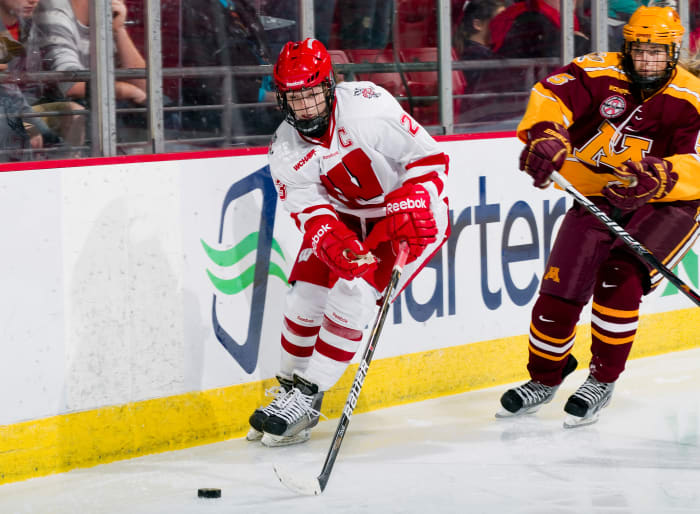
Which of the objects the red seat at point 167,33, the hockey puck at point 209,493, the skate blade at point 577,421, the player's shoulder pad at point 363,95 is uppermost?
the red seat at point 167,33

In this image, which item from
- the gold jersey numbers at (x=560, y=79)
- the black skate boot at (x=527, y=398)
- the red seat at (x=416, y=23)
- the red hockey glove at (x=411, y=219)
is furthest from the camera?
the red seat at (x=416, y=23)

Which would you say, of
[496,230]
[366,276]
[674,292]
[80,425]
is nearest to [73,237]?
[80,425]

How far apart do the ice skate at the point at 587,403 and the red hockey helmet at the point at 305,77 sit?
43.7 inches

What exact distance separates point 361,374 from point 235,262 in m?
0.63

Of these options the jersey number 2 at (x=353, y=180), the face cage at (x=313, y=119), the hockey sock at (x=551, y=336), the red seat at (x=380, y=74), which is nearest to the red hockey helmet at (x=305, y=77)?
the face cage at (x=313, y=119)

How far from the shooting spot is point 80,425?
316cm

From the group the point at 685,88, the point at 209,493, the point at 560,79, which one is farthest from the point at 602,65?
the point at 209,493

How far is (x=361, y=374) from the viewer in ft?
10.1

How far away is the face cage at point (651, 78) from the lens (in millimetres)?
3385

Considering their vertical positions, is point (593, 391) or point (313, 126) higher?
point (313, 126)

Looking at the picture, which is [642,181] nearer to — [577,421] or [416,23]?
[577,421]

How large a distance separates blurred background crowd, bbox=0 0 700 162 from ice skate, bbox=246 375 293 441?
741mm

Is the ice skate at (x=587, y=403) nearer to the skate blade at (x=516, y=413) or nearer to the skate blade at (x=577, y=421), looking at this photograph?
the skate blade at (x=577, y=421)

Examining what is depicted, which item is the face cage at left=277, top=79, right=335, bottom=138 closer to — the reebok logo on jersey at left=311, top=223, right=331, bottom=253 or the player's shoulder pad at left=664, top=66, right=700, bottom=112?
the reebok logo on jersey at left=311, top=223, right=331, bottom=253
